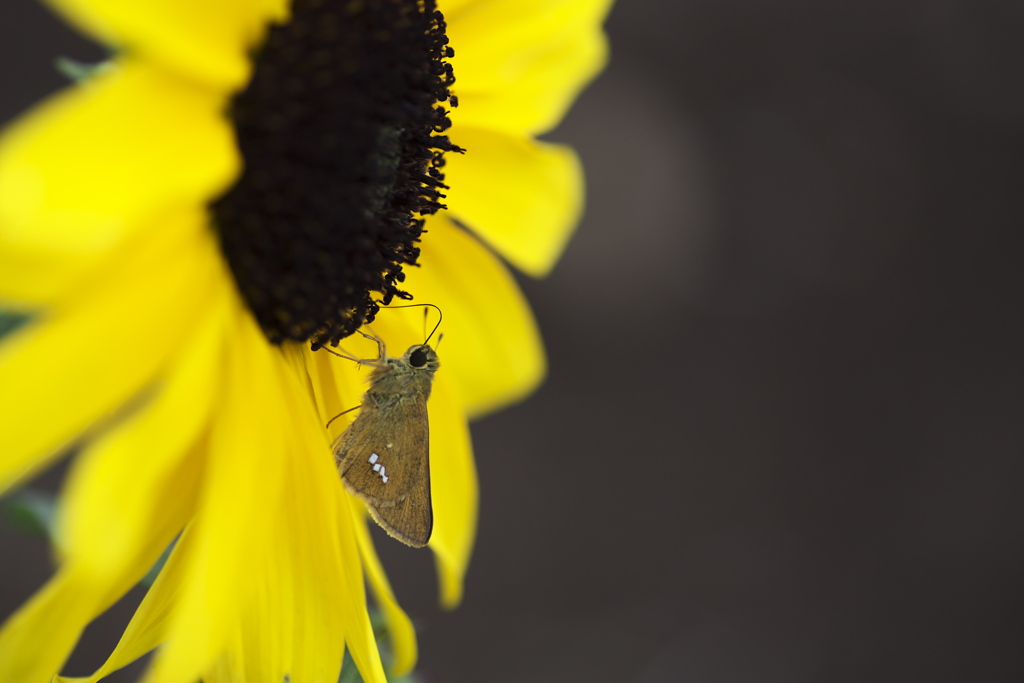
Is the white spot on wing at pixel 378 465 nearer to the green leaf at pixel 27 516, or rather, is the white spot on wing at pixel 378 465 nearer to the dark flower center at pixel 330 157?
the dark flower center at pixel 330 157

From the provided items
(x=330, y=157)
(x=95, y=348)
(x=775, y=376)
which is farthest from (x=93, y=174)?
(x=775, y=376)

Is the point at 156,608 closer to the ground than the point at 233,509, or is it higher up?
closer to the ground

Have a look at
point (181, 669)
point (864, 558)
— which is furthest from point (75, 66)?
point (864, 558)

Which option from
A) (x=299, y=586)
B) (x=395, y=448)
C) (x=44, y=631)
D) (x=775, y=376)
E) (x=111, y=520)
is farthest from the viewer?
(x=775, y=376)

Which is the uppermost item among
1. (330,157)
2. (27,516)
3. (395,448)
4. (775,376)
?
(330,157)

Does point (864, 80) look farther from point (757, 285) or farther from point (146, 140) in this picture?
point (146, 140)

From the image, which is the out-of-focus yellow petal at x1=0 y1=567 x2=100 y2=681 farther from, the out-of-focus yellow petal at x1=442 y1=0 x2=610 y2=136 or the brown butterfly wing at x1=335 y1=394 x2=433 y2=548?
the out-of-focus yellow petal at x1=442 y1=0 x2=610 y2=136

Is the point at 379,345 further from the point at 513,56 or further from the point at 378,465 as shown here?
the point at 513,56

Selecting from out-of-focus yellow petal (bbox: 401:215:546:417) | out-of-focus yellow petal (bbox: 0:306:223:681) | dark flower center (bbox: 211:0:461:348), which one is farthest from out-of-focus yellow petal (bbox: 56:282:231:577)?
out-of-focus yellow petal (bbox: 401:215:546:417)

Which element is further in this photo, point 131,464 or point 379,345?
point 379,345
